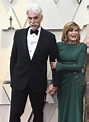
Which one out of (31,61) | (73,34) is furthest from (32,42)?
(73,34)

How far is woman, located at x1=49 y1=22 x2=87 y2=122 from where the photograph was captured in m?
2.03

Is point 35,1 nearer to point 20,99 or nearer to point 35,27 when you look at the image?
point 35,27

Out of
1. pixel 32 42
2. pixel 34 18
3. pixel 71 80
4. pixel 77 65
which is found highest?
pixel 34 18

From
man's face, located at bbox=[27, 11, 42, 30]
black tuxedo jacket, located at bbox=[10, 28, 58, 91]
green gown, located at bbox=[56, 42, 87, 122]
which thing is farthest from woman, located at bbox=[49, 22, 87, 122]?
man's face, located at bbox=[27, 11, 42, 30]

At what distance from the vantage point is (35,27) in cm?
196

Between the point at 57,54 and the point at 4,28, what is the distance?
0.61 metres

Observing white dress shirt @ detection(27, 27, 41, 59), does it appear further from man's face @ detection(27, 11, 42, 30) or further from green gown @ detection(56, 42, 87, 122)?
green gown @ detection(56, 42, 87, 122)

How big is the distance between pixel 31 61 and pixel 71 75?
319 millimetres

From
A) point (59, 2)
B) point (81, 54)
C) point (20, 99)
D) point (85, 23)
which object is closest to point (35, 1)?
point (59, 2)

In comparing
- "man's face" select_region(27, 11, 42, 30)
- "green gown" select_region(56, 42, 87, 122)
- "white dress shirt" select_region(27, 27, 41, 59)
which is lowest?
"green gown" select_region(56, 42, 87, 122)

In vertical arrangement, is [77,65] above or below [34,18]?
below

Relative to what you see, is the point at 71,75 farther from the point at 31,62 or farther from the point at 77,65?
the point at 31,62

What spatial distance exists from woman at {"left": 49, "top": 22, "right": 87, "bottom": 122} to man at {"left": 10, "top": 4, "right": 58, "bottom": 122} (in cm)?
9

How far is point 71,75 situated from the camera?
2.06 metres
